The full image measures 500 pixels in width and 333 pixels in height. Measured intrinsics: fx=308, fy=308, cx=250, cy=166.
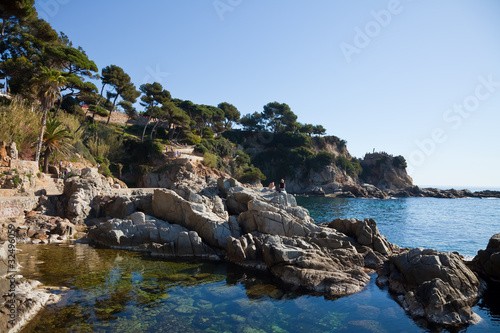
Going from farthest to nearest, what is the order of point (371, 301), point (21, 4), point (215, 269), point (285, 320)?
point (21, 4) < point (215, 269) < point (371, 301) < point (285, 320)

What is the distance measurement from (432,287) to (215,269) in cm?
991

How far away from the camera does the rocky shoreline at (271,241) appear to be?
510 inches

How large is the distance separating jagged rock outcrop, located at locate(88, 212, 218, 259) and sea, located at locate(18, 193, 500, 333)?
1.25 meters

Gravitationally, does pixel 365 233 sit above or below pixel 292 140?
below

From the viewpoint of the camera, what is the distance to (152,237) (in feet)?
64.7

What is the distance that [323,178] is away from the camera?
8438 centimetres

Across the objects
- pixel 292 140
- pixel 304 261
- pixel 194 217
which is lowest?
pixel 304 261

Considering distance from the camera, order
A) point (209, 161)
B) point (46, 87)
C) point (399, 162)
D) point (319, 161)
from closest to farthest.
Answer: point (46, 87) < point (209, 161) < point (319, 161) < point (399, 162)

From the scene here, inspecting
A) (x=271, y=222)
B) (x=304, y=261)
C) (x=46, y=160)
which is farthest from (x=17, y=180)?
(x=304, y=261)

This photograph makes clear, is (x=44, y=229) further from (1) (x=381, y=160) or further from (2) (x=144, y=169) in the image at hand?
(1) (x=381, y=160)

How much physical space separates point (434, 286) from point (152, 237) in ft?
50.8

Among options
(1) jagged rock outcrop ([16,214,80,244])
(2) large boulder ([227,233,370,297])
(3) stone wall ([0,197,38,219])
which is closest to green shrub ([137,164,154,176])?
(3) stone wall ([0,197,38,219])

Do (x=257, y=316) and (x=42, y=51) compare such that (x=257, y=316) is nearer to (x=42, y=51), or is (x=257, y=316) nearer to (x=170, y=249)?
(x=170, y=249)

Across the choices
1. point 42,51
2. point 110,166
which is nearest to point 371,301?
point 110,166
